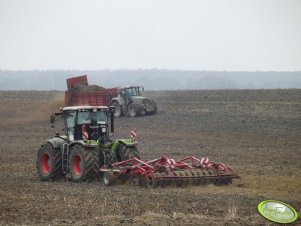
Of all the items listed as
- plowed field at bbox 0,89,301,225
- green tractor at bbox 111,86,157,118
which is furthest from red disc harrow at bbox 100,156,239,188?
green tractor at bbox 111,86,157,118

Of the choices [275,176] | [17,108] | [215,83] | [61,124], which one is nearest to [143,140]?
[61,124]

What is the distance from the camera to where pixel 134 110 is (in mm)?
40375

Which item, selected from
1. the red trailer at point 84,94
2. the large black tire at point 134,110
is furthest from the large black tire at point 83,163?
the large black tire at point 134,110

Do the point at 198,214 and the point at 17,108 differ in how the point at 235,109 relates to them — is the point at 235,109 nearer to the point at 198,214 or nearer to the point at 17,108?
the point at 17,108

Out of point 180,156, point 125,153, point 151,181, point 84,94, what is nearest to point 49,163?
point 125,153

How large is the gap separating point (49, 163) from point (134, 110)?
21757 mm

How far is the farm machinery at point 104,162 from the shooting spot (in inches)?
651

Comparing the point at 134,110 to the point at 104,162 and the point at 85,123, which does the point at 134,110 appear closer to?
the point at 85,123

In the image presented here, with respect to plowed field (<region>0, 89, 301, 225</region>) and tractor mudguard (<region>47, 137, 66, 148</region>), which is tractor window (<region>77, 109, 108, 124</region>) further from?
plowed field (<region>0, 89, 301, 225</region>)

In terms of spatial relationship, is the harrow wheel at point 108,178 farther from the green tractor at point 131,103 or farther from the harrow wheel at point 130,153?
the green tractor at point 131,103

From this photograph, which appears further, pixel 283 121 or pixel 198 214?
pixel 283 121

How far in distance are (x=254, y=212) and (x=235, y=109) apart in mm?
30151

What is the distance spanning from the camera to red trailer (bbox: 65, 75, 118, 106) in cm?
3934

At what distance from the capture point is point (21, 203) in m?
13.8
